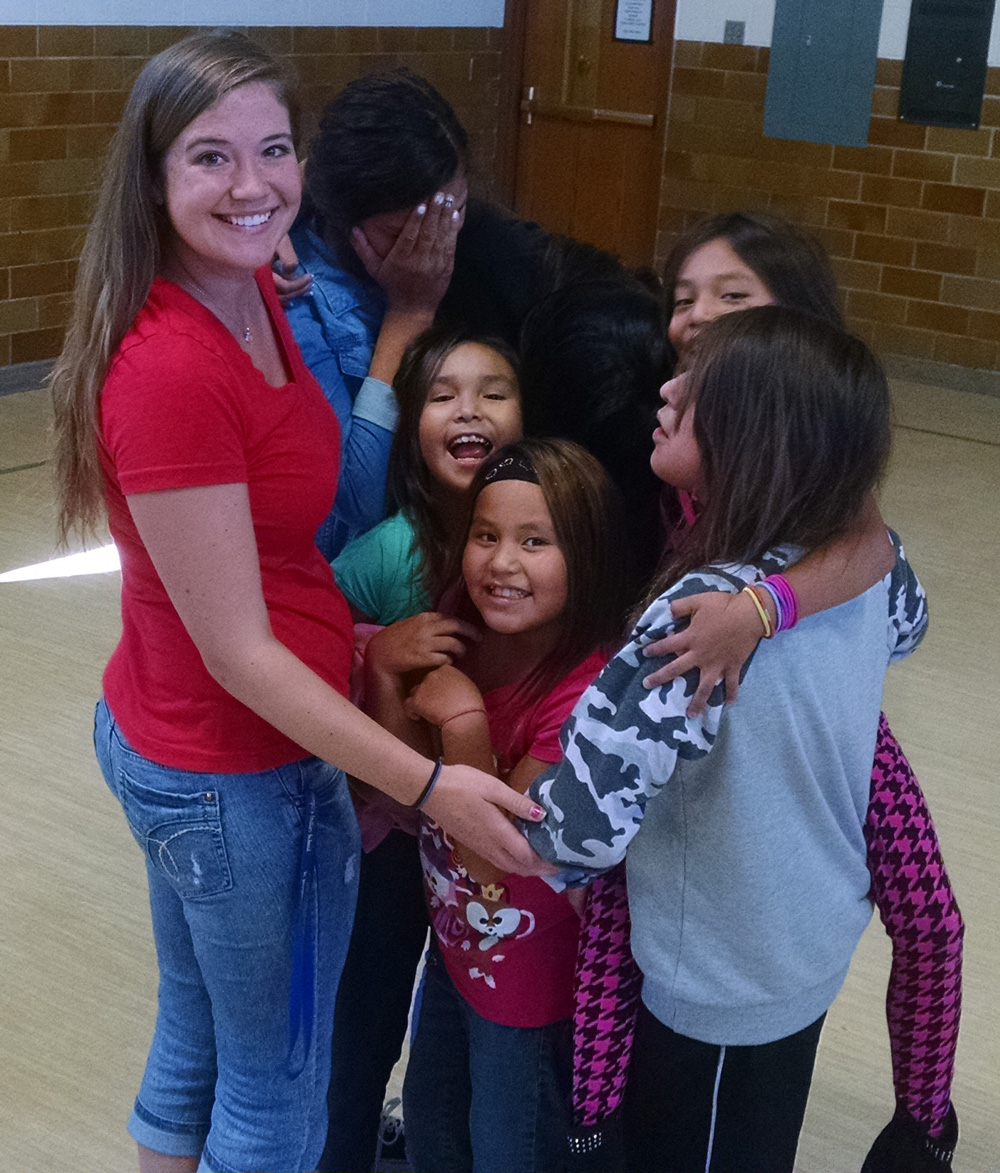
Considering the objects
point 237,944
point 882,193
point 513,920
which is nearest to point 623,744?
point 513,920

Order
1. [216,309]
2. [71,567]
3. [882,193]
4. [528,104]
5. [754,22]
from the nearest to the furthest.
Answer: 1. [216,309]
2. [71,567]
3. [882,193]
4. [754,22]
5. [528,104]

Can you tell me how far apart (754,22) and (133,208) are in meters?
6.28

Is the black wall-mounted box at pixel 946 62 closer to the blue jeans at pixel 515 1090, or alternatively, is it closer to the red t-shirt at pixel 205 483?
the red t-shirt at pixel 205 483

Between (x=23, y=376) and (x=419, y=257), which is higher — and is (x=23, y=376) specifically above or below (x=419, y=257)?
below

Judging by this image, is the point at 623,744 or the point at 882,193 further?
the point at 882,193

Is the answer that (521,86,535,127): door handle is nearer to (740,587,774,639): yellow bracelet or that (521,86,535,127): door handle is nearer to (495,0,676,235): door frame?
(495,0,676,235): door frame

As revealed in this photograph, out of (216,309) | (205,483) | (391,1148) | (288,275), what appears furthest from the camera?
(391,1148)

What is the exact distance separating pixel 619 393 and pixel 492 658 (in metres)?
0.33

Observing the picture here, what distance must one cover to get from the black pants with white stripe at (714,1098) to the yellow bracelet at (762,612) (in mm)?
465

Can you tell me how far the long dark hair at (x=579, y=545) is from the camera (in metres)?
1.51

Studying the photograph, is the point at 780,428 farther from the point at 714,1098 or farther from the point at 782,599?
the point at 714,1098

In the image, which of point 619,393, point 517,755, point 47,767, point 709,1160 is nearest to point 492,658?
point 517,755

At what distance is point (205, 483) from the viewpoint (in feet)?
4.03

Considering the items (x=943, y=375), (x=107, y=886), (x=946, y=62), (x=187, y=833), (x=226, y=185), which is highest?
(x=946, y=62)
